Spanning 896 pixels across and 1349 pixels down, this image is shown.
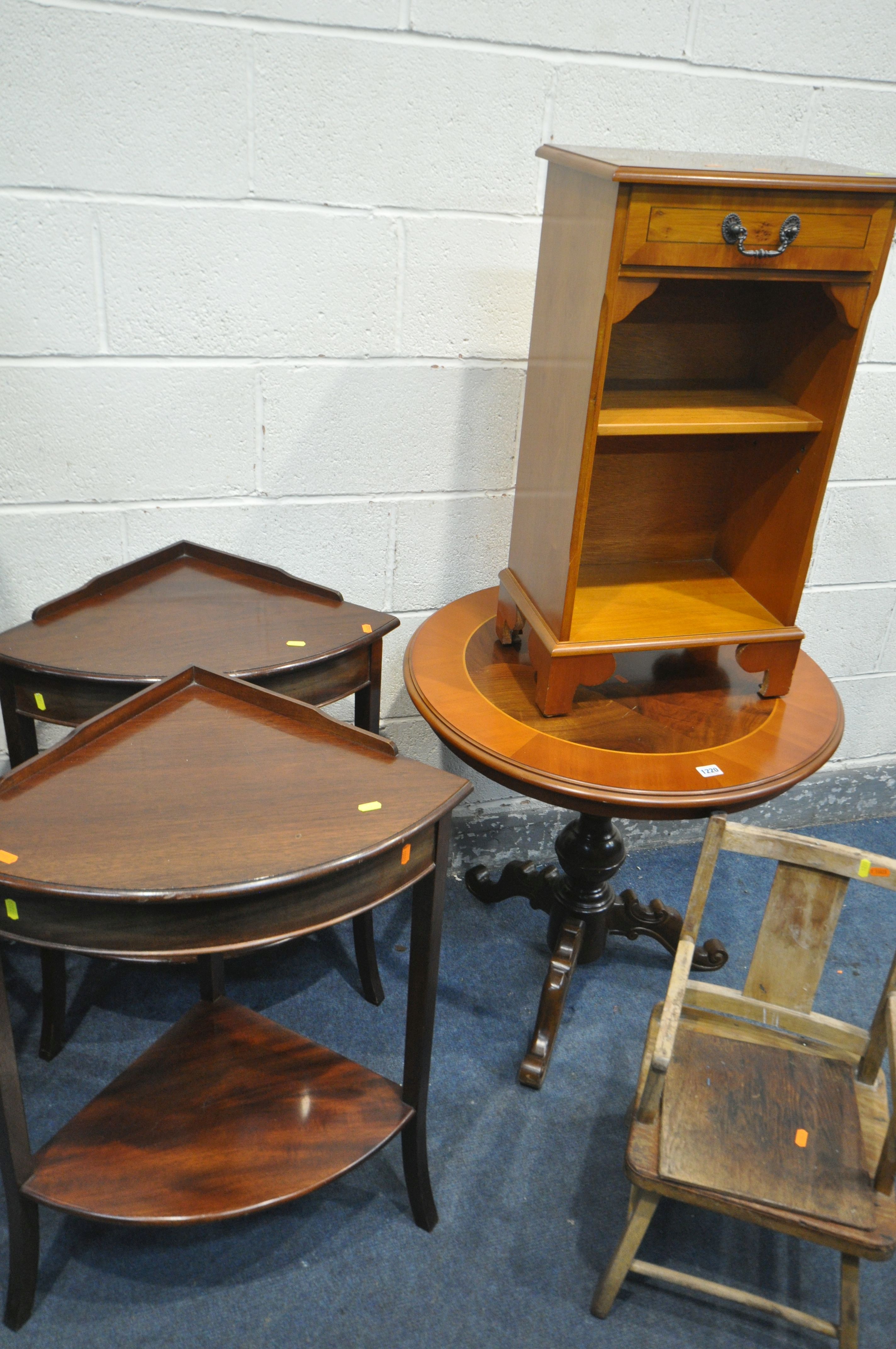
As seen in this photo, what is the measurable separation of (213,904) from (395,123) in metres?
1.36

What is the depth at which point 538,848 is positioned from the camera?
8.32 feet

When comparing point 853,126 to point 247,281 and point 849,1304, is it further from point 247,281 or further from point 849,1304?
point 849,1304

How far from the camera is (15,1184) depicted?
4.56ft

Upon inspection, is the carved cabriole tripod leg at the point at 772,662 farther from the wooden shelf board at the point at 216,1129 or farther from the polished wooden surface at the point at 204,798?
the wooden shelf board at the point at 216,1129

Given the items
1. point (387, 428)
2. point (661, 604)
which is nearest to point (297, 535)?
point (387, 428)

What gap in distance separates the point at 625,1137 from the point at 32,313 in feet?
5.78

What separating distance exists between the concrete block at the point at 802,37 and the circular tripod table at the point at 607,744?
3.60 feet

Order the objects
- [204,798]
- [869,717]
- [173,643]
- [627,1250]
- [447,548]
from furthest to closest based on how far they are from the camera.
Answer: [869,717], [447,548], [173,643], [627,1250], [204,798]

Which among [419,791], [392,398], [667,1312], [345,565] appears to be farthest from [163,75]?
[667,1312]

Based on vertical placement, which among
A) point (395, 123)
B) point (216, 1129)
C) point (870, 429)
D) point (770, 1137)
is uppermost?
Answer: point (395, 123)

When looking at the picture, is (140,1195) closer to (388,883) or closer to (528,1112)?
(388,883)

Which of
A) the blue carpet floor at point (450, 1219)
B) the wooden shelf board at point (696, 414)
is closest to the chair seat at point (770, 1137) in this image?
→ the blue carpet floor at point (450, 1219)

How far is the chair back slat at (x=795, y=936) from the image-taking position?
5.16 ft

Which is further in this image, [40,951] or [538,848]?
[538,848]
